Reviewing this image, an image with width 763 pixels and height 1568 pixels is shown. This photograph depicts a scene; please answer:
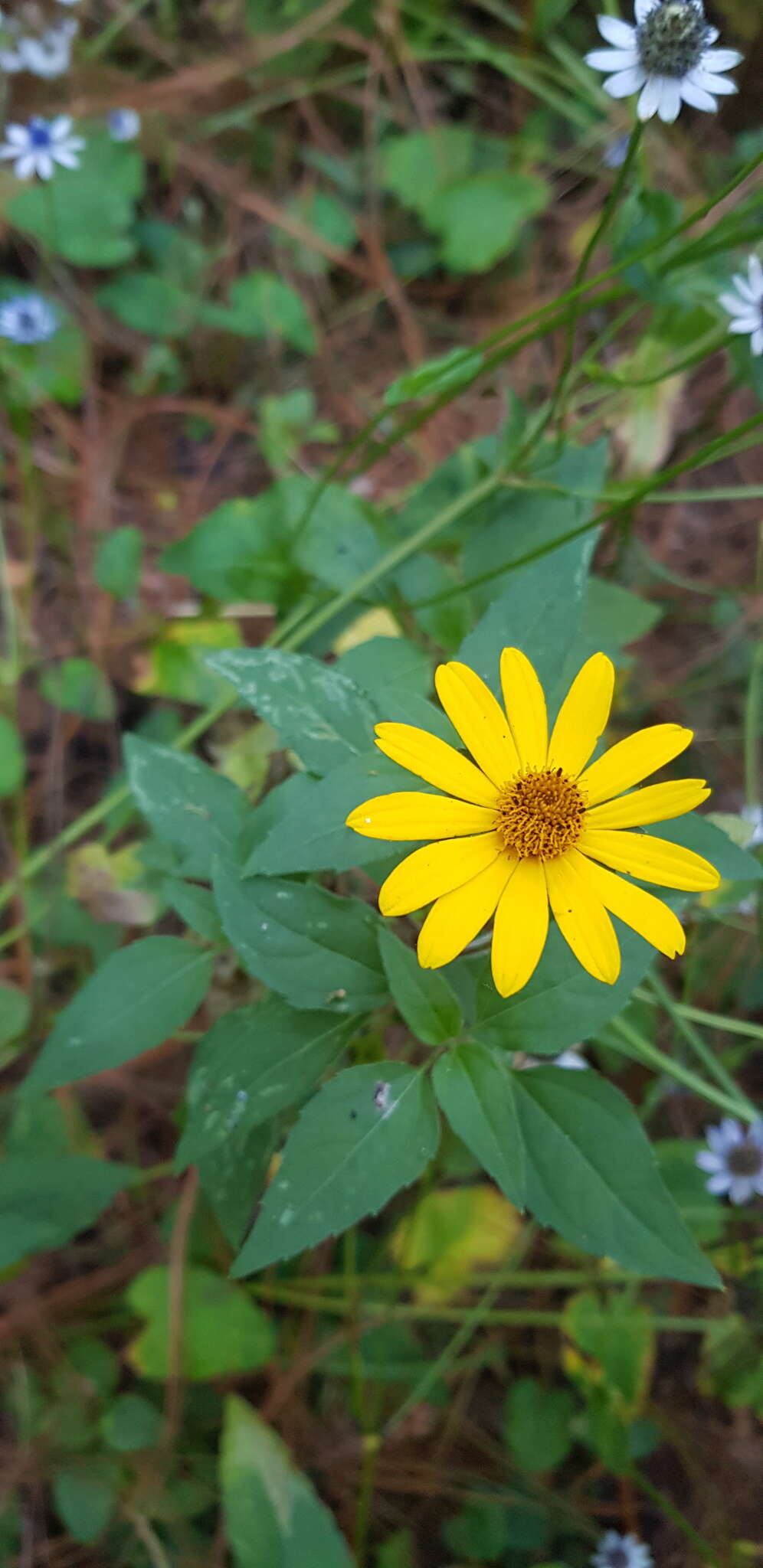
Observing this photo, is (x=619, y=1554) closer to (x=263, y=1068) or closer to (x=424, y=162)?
(x=263, y=1068)

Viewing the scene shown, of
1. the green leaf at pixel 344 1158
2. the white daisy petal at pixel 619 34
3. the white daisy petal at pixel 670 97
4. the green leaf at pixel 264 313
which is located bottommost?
the green leaf at pixel 344 1158

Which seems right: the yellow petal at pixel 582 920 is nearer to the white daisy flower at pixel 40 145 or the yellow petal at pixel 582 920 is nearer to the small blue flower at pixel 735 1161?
the small blue flower at pixel 735 1161

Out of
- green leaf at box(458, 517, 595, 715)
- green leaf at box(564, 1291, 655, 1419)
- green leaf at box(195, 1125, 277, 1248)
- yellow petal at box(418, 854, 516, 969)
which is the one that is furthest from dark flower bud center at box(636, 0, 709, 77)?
green leaf at box(564, 1291, 655, 1419)

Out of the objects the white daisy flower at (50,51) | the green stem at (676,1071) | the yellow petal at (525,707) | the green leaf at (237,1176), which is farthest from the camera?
the white daisy flower at (50,51)

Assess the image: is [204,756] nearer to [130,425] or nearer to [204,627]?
[204,627]

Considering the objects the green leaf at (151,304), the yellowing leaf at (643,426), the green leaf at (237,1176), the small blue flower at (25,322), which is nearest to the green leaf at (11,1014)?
the green leaf at (237,1176)

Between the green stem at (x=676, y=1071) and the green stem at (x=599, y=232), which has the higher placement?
the green stem at (x=599, y=232)
